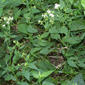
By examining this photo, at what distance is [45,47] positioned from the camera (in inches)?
109

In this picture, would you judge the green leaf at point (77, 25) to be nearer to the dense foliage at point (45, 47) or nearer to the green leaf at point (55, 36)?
the dense foliage at point (45, 47)

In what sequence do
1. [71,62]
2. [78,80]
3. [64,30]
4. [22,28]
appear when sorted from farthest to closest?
[22,28] → [64,30] → [71,62] → [78,80]

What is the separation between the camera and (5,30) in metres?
2.92

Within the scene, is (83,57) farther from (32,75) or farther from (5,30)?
(5,30)

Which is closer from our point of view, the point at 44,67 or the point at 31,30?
the point at 44,67

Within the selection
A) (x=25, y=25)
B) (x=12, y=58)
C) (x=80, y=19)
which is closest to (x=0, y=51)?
(x=12, y=58)

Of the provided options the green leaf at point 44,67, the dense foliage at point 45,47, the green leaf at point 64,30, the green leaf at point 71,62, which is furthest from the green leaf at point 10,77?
the green leaf at point 64,30

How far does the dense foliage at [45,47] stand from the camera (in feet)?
8.18

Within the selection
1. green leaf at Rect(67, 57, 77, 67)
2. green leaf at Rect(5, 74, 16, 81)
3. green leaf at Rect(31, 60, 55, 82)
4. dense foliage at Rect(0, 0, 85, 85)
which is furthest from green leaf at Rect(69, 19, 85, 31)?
green leaf at Rect(5, 74, 16, 81)

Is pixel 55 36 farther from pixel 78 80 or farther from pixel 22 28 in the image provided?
pixel 78 80

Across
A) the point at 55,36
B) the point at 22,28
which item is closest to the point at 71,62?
the point at 55,36

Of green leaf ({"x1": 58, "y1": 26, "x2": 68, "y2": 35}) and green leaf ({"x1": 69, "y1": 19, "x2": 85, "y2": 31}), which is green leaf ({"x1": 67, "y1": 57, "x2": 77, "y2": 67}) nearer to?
green leaf ({"x1": 58, "y1": 26, "x2": 68, "y2": 35})

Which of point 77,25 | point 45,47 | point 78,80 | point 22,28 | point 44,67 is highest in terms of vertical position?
point 22,28

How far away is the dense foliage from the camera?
2.49 metres
